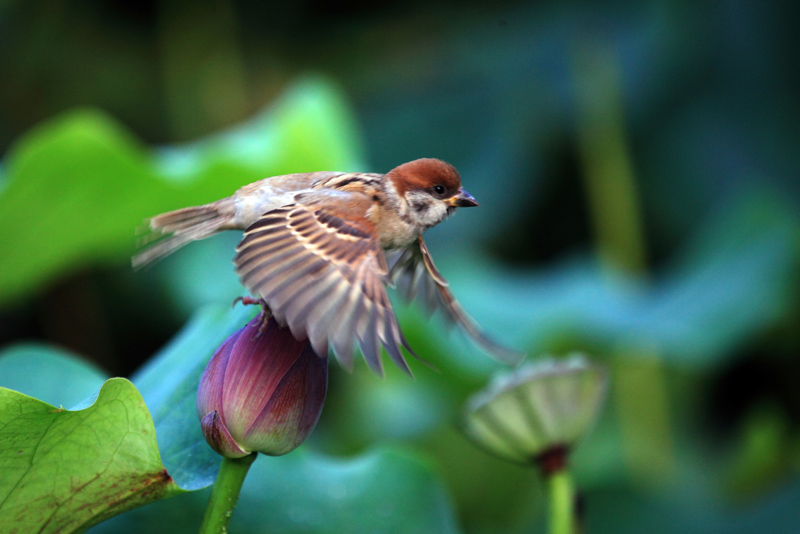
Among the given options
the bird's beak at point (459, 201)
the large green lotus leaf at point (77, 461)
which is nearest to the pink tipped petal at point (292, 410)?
the large green lotus leaf at point (77, 461)

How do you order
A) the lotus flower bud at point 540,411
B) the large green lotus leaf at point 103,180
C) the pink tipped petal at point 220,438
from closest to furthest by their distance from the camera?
the pink tipped petal at point 220,438
the lotus flower bud at point 540,411
the large green lotus leaf at point 103,180

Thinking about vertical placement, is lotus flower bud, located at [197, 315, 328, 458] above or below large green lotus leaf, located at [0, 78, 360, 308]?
above

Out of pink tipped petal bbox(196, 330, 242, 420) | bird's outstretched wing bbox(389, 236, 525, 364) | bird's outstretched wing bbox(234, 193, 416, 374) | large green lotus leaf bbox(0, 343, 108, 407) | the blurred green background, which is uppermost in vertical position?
bird's outstretched wing bbox(234, 193, 416, 374)

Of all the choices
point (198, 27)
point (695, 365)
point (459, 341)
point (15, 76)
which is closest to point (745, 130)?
point (695, 365)

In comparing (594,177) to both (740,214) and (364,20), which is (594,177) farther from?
(364,20)

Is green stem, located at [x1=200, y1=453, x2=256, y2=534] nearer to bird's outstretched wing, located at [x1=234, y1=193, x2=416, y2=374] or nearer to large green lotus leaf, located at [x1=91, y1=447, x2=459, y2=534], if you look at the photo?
bird's outstretched wing, located at [x1=234, y1=193, x2=416, y2=374]

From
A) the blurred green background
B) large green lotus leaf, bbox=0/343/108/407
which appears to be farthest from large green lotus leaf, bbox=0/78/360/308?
large green lotus leaf, bbox=0/343/108/407

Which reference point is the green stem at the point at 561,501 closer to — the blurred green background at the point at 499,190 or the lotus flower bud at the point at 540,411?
the lotus flower bud at the point at 540,411
